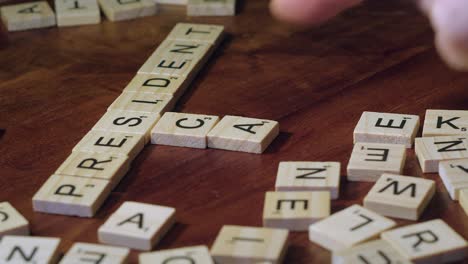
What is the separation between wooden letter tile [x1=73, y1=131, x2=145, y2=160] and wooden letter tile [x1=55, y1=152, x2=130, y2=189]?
0.02 m

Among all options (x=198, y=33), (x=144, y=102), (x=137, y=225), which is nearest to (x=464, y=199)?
(x=137, y=225)

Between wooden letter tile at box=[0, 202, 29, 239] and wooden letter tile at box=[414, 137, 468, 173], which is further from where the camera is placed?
wooden letter tile at box=[414, 137, 468, 173]

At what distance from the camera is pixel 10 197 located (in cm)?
128

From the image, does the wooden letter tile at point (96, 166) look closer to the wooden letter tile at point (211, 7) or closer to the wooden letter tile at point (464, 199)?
the wooden letter tile at point (464, 199)

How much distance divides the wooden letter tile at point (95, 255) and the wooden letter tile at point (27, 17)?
2.48 feet

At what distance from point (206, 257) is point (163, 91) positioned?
0.47 metres

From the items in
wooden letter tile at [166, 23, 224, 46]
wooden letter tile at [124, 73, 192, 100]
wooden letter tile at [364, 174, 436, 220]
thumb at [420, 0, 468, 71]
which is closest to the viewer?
thumb at [420, 0, 468, 71]

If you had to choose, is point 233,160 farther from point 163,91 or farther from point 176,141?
point 163,91

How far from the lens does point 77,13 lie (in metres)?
1.81

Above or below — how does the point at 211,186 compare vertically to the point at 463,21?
below

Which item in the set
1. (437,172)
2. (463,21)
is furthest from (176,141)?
(463,21)

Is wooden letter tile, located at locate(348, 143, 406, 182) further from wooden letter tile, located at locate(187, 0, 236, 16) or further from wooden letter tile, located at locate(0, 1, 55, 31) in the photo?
wooden letter tile, located at locate(0, 1, 55, 31)

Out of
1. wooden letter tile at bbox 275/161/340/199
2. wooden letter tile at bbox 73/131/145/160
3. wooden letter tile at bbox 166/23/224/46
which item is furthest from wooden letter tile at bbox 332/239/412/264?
wooden letter tile at bbox 166/23/224/46

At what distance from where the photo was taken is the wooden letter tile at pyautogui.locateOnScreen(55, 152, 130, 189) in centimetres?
130
